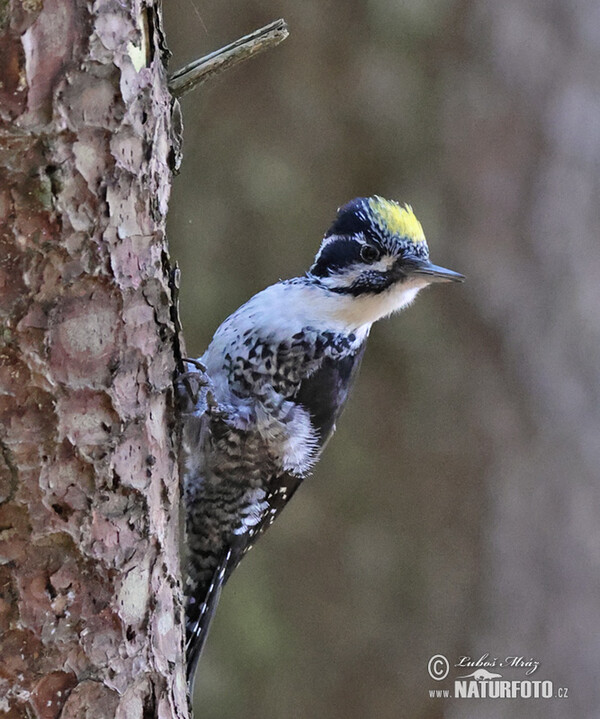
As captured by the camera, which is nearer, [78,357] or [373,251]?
[78,357]

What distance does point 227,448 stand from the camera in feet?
6.98

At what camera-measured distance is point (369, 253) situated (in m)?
2.20

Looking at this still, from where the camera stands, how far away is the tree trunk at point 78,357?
1187mm

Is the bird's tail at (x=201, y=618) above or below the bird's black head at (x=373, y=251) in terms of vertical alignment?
below

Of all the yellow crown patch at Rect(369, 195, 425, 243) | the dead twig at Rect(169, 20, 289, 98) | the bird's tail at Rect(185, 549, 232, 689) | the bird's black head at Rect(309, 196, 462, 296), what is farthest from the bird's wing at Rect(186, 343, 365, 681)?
the dead twig at Rect(169, 20, 289, 98)

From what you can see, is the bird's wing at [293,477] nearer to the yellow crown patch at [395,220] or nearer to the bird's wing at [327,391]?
the bird's wing at [327,391]

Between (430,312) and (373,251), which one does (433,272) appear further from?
(430,312)

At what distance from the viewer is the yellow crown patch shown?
2207 millimetres

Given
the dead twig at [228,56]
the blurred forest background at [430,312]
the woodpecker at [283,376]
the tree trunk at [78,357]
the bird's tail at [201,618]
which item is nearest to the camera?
the tree trunk at [78,357]

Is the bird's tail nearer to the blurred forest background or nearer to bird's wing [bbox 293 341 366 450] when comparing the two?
bird's wing [bbox 293 341 366 450]

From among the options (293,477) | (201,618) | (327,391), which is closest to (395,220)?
(327,391)

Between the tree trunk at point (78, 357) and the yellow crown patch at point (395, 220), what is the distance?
0.92 meters

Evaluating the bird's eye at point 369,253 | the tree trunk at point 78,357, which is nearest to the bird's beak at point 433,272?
the bird's eye at point 369,253

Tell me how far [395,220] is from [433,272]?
0.21 metres
